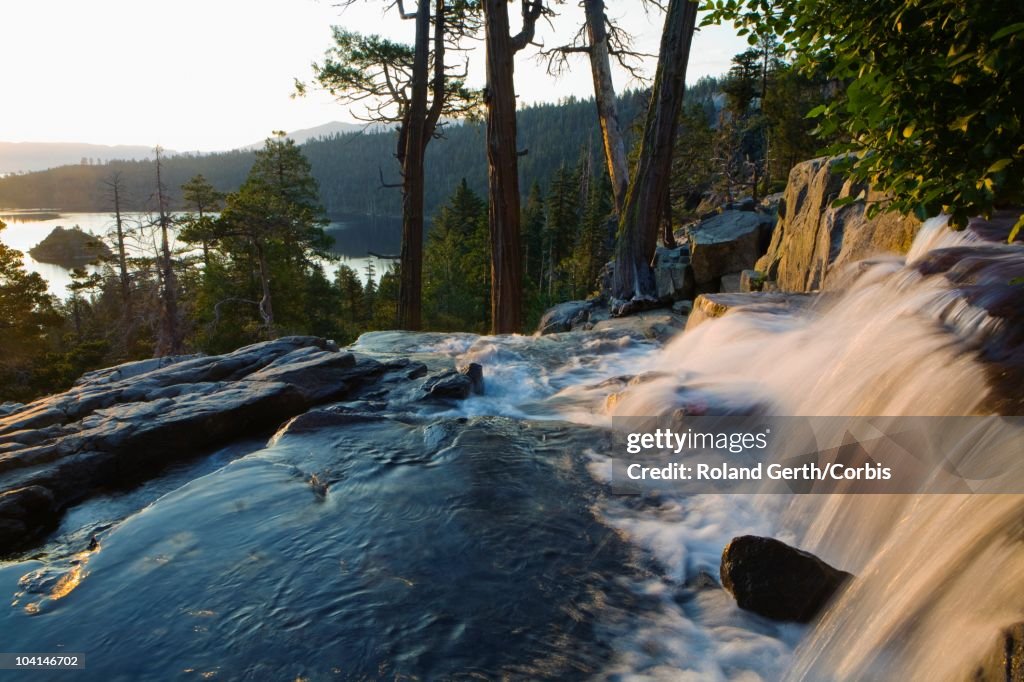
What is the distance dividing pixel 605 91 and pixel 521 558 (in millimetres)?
12226

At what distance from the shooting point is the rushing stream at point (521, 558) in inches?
108

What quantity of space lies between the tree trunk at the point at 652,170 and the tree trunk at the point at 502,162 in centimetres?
234

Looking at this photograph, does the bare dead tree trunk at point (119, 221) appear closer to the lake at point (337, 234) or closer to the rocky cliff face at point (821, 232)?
the rocky cliff face at point (821, 232)

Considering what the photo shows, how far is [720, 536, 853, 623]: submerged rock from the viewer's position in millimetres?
3098

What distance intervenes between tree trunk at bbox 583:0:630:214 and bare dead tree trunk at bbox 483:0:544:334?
157cm

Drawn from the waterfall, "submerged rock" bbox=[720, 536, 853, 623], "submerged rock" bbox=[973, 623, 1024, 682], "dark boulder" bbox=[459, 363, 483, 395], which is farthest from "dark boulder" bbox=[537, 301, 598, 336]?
"submerged rock" bbox=[973, 623, 1024, 682]

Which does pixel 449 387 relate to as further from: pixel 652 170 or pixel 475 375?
pixel 652 170

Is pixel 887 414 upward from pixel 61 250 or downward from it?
downward

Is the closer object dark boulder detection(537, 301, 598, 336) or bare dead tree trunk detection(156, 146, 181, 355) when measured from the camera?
dark boulder detection(537, 301, 598, 336)

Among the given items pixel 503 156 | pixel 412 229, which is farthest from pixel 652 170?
pixel 412 229

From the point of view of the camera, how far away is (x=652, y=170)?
11664mm

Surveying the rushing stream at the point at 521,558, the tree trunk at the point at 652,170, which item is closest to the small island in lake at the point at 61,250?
the tree trunk at the point at 652,170

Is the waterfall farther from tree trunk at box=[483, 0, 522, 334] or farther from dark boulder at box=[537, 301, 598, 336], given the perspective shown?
dark boulder at box=[537, 301, 598, 336]

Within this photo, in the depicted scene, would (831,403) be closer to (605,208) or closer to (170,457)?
(170,457)
